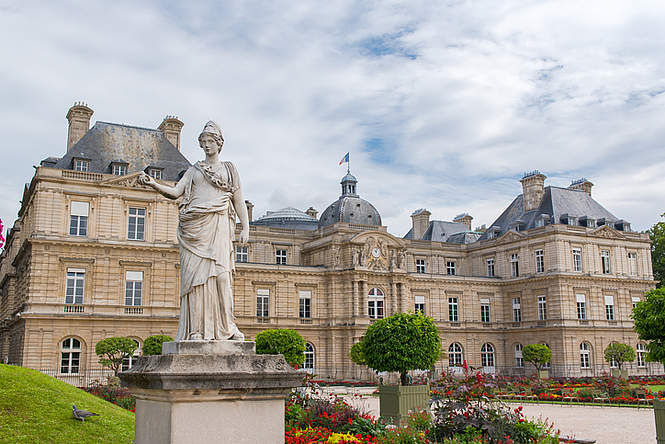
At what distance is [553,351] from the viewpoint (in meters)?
46.7

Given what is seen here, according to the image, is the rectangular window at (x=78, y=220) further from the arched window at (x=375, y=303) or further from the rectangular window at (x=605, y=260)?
the rectangular window at (x=605, y=260)

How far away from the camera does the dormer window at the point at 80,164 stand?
1437 inches

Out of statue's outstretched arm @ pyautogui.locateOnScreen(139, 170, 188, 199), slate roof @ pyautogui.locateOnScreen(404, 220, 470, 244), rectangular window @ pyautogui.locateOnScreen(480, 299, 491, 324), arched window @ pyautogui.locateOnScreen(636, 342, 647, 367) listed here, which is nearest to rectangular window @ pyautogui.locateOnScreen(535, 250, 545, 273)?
rectangular window @ pyautogui.locateOnScreen(480, 299, 491, 324)

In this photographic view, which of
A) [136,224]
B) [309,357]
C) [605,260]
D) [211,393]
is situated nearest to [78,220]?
[136,224]

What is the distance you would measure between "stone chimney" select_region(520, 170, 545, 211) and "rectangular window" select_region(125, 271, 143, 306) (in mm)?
31664

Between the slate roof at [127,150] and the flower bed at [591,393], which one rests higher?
the slate roof at [127,150]

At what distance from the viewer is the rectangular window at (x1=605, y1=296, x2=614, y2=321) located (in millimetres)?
48688

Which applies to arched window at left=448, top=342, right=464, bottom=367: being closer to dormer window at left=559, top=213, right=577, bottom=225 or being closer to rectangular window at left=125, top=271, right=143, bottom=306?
dormer window at left=559, top=213, right=577, bottom=225

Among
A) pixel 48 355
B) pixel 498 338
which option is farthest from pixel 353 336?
pixel 48 355

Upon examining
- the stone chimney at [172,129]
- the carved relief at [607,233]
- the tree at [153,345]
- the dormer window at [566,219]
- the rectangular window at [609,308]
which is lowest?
the tree at [153,345]

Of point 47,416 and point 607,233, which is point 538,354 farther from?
point 47,416

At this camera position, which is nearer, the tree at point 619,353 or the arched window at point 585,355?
the tree at point 619,353

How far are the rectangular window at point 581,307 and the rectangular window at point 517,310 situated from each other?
179 inches

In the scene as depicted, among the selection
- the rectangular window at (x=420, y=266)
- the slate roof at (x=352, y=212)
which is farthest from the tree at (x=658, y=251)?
the slate roof at (x=352, y=212)
